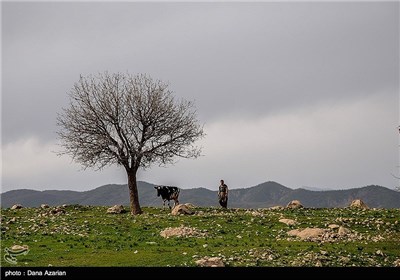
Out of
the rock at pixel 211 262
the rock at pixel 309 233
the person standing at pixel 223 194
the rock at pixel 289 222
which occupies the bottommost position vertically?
the rock at pixel 211 262

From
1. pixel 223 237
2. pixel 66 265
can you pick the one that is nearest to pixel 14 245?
pixel 66 265

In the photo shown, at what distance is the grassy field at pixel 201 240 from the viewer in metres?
23.1

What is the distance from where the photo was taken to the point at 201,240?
2866 centimetres

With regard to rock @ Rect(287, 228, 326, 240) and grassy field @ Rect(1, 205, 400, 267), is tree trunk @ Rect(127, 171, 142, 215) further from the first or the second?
rock @ Rect(287, 228, 326, 240)

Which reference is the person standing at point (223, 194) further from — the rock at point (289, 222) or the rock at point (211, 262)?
Answer: the rock at point (211, 262)

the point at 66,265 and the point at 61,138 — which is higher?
the point at 61,138

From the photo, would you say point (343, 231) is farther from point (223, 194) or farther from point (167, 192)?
point (167, 192)

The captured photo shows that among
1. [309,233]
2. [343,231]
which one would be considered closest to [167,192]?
[309,233]

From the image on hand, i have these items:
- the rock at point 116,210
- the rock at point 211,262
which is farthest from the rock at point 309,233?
the rock at point 116,210

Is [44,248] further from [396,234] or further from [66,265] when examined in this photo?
[396,234]

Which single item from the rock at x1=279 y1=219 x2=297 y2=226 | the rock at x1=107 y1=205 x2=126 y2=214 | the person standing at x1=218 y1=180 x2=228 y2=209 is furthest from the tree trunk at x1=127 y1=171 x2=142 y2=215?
the rock at x1=279 y1=219 x2=297 y2=226

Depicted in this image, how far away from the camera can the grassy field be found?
75.9 feet

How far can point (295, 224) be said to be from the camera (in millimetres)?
34281
